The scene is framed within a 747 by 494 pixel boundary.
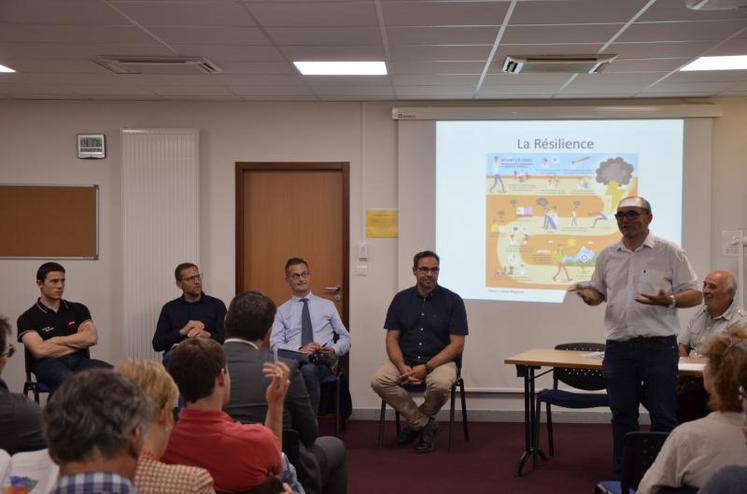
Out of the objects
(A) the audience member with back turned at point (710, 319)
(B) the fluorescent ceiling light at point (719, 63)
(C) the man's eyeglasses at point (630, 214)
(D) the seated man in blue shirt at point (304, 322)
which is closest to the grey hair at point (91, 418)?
(C) the man's eyeglasses at point (630, 214)

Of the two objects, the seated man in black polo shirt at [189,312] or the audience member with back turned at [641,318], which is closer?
the audience member with back turned at [641,318]

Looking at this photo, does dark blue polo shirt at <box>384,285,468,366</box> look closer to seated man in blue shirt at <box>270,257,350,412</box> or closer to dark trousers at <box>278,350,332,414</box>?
seated man in blue shirt at <box>270,257,350,412</box>

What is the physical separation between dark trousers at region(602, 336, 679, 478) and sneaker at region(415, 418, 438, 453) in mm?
1452

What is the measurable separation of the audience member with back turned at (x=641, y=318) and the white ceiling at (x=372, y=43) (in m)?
1.03

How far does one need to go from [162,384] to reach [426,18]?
2682 millimetres

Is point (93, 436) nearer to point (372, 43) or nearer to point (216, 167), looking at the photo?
point (372, 43)

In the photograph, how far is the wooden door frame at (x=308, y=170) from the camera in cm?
635

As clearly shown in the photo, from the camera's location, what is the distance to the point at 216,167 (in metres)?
6.41

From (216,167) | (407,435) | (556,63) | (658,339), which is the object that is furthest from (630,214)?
(216,167)

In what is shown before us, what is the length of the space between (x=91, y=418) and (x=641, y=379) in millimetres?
3358

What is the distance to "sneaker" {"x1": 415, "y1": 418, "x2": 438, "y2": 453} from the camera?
528 cm

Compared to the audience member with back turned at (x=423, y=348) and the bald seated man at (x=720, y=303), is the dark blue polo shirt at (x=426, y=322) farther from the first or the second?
the bald seated man at (x=720, y=303)

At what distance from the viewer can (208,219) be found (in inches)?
253

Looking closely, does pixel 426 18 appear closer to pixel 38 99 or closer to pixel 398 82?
pixel 398 82
